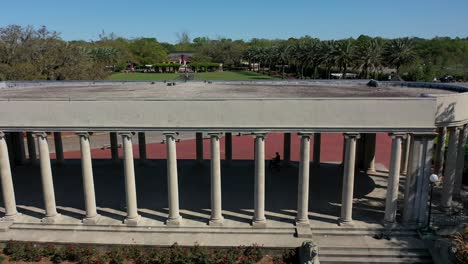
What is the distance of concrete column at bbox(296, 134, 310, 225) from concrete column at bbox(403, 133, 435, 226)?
558cm

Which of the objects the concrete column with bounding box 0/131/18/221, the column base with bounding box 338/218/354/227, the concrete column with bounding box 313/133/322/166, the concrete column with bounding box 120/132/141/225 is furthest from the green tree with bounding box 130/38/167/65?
the column base with bounding box 338/218/354/227

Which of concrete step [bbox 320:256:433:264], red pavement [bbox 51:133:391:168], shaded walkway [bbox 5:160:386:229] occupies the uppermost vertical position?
shaded walkway [bbox 5:160:386:229]

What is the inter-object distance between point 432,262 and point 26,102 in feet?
74.7

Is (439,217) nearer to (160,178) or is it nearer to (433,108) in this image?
(433,108)

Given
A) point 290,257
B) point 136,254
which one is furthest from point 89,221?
point 290,257

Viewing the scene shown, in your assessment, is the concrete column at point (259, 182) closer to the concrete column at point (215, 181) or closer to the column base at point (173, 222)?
the concrete column at point (215, 181)

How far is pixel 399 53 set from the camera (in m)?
75.4

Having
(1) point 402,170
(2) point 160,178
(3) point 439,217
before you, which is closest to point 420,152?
(3) point 439,217

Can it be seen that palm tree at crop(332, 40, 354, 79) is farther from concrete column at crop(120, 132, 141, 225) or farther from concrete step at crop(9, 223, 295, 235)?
concrete column at crop(120, 132, 141, 225)

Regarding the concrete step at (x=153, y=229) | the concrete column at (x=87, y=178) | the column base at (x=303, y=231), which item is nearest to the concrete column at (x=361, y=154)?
the column base at (x=303, y=231)

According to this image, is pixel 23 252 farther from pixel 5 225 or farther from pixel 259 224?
pixel 259 224

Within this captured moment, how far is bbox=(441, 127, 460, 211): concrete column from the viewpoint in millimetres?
22375

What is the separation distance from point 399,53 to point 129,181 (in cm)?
6900

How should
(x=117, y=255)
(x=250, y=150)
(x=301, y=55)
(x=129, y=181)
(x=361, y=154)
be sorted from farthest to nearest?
(x=301, y=55), (x=250, y=150), (x=361, y=154), (x=129, y=181), (x=117, y=255)
